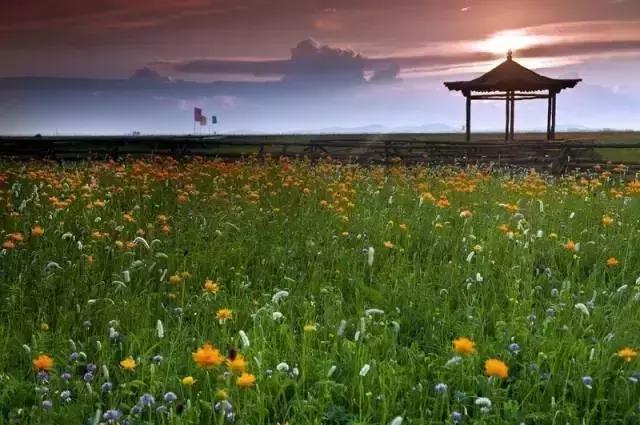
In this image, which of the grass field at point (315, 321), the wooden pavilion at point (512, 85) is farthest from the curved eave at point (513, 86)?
the grass field at point (315, 321)

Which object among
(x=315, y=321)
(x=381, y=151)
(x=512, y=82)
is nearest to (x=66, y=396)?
(x=315, y=321)

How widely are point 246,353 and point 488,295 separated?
225cm

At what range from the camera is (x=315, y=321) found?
15.1 feet

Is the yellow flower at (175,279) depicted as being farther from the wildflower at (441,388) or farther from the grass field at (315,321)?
the wildflower at (441,388)

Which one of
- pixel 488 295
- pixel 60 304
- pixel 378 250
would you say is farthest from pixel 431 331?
pixel 60 304

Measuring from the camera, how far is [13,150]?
24.6 meters

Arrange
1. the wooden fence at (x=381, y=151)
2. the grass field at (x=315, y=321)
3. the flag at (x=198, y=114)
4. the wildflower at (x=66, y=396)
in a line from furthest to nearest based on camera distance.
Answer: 1. the flag at (x=198, y=114)
2. the wooden fence at (x=381, y=151)
3. the grass field at (x=315, y=321)
4. the wildflower at (x=66, y=396)

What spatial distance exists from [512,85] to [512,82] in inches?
6.2

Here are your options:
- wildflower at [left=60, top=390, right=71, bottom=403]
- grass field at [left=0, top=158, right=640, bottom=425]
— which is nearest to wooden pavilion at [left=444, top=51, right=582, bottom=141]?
grass field at [left=0, top=158, right=640, bottom=425]

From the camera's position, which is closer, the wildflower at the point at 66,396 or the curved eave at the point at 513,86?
A: the wildflower at the point at 66,396

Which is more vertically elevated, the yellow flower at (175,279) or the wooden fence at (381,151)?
the wooden fence at (381,151)

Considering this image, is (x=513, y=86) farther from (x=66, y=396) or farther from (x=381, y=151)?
(x=66, y=396)

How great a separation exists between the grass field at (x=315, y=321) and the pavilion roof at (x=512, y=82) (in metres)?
18.0

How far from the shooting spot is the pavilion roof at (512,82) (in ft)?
84.1
